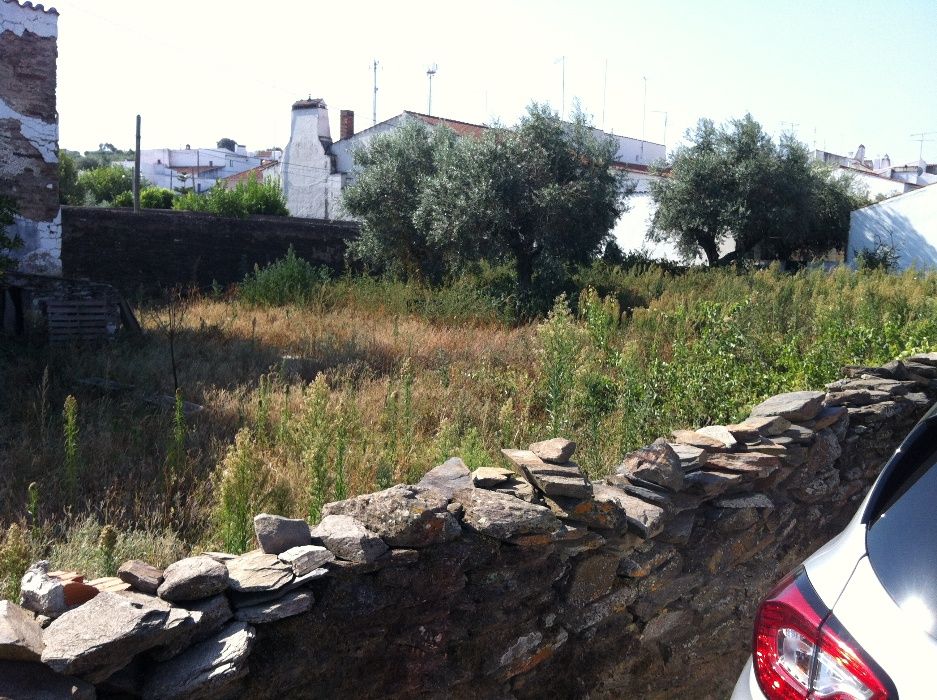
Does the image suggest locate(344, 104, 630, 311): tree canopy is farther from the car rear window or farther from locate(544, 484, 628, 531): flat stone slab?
the car rear window

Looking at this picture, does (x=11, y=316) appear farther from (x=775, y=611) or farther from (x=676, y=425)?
(x=775, y=611)

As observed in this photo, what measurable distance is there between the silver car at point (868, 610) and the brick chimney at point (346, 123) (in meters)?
29.0

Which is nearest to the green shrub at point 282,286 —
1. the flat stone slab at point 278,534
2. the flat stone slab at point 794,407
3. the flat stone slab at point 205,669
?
the flat stone slab at point 794,407

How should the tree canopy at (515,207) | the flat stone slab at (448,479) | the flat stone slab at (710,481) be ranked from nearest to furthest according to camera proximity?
the flat stone slab at (448,479)
the flat stone slab at (710,481)
the tree canopy at (515,207)

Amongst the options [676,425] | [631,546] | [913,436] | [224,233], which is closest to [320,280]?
[224,233]

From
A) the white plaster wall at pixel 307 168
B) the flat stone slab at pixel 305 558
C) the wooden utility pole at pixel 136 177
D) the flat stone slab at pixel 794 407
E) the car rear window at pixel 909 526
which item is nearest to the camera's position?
the car rear window at pixel 909 526

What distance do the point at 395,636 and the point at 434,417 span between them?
3380mm

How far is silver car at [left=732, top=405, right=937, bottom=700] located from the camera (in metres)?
1.78

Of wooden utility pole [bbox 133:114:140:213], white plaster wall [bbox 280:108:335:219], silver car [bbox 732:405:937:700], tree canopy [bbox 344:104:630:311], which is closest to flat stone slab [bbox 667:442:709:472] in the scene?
silver car [bbox 732:405:937:700]

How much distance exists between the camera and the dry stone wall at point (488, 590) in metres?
2.24

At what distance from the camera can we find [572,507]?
10.6 ft

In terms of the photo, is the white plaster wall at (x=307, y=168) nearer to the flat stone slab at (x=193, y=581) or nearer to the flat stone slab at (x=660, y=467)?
the flat stone slab at (x=660, y=467)

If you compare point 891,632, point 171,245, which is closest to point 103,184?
point 171,245

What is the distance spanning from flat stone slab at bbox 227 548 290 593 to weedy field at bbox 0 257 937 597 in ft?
2.67
